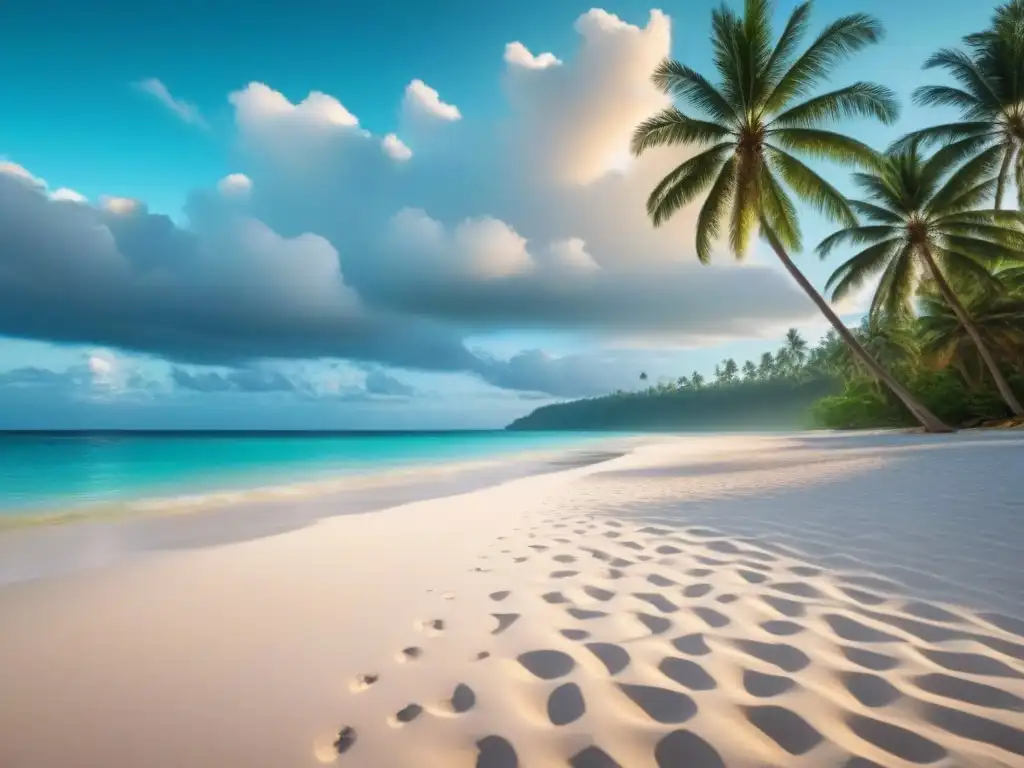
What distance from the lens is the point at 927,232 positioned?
1681cm

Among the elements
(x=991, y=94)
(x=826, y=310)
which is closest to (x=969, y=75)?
(x=991, y=94)

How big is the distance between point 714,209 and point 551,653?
1514 centimetres

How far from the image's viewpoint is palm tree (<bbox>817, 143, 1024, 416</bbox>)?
52.5 ft

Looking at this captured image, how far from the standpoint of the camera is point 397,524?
584 cm

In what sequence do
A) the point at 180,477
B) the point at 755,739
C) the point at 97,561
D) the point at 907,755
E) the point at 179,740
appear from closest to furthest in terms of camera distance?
the point at 907,755 → the point at 755,739 → the point at 179,740 → the point at 97,561 → the point at 180,477

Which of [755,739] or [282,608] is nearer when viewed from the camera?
[755,739]

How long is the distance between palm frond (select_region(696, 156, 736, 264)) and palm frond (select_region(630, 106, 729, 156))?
985 mm

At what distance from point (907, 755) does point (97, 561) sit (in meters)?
6.41

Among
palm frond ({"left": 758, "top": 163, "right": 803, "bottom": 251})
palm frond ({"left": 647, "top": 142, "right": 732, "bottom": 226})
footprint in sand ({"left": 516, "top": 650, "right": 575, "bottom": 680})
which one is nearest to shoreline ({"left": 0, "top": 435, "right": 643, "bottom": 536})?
footprint in sand ({"left": 516, "top": 650, "right": 575, "bottom": 680})

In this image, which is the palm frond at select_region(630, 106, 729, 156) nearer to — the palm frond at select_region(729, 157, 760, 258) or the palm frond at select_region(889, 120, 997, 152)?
the palm frond at select_region(729, 157, 760, 258)

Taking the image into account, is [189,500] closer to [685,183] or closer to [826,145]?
[685,183]

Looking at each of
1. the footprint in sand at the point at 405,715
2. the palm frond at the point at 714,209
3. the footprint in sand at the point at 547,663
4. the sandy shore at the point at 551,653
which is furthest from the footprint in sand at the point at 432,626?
the palm frond at the point at 714,209

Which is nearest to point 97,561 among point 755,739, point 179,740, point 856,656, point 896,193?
point 179,740

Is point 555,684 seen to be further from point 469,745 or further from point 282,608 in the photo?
point 282,608
